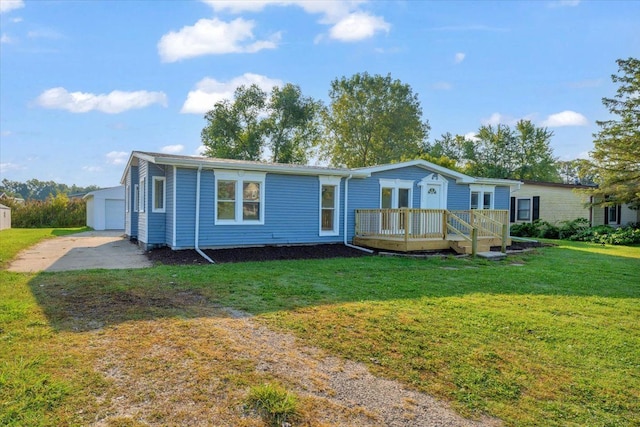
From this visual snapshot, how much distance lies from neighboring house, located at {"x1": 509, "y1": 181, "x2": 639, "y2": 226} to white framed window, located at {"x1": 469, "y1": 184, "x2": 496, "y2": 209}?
6446mm

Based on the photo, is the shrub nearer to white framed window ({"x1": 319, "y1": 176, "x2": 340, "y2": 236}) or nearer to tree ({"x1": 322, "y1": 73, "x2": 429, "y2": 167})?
white framed window ({"x1": 319, "y1": 176, "x2": 340, "y2": 236})

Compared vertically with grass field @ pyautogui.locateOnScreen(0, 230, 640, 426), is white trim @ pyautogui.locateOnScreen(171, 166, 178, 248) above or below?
above

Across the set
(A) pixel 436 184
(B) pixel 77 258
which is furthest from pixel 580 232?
(B) pixel 77 258

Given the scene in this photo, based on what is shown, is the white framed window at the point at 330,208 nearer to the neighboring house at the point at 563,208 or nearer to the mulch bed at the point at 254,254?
the mulch bed at the point at 254,254

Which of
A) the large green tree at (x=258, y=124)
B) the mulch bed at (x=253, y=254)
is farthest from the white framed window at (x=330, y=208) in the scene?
the large green tree at (x=258, y=124)

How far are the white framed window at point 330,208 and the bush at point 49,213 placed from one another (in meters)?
23.2

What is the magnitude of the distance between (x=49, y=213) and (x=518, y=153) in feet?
137

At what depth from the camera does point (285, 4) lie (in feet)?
43.4

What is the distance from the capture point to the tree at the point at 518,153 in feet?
133

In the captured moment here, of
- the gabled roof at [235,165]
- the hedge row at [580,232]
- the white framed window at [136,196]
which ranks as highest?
the gabled roof at [235,165]

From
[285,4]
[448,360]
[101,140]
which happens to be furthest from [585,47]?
[101,140]

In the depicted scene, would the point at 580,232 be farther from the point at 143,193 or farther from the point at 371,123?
the point at 371,123

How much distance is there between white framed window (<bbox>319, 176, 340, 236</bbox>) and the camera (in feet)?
44.9

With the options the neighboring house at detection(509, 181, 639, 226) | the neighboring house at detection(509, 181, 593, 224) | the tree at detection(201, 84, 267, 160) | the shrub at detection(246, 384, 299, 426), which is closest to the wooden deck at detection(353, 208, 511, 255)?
the shrub at detection(246, 384, 299, 426)
